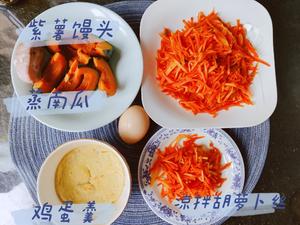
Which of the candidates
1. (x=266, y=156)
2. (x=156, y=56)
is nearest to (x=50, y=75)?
(x=156, y=56)

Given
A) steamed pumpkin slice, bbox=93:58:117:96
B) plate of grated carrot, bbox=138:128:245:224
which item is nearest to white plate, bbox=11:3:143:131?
steamed pumpkin slice, bbox=93:58:117:96

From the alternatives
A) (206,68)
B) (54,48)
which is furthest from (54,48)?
(206,68)

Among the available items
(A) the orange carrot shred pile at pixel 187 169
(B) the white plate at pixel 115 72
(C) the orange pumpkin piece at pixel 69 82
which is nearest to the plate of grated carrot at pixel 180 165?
(A) the orange carrot shred pile at pixel 187 169

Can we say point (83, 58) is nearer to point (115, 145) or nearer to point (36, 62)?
point (36, 62)

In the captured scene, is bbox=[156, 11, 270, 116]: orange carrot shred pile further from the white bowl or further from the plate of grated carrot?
the white bowl

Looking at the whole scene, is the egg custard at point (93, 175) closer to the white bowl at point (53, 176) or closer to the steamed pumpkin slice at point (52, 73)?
the white bowl at point (53, 176)

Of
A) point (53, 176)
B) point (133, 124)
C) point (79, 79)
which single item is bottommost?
point (53, 176)
